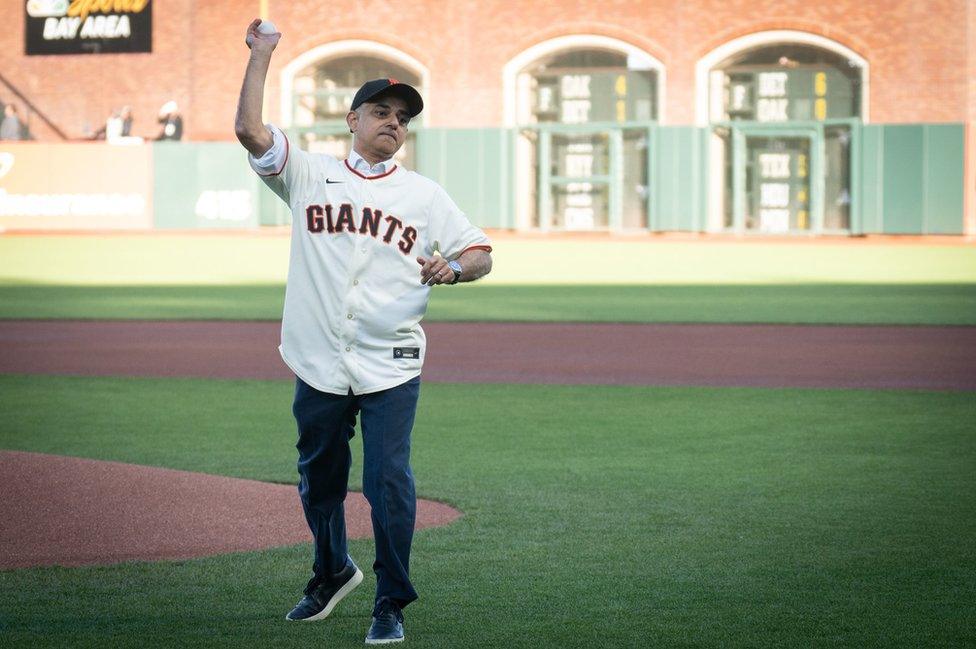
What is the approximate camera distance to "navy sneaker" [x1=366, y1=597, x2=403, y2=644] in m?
4.84

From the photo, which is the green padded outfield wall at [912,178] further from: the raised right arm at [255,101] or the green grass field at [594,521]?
the raised right arm at [255,101]

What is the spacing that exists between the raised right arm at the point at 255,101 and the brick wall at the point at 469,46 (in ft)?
115

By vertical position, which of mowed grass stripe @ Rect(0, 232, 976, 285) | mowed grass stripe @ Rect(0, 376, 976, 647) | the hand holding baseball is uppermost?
the hand holding baseball

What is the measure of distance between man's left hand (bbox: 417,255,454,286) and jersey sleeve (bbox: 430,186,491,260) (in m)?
0.17

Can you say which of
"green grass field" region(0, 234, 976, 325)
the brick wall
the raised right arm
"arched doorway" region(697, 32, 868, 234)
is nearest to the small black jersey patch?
the raised right arm

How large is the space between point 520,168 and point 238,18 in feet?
30.3

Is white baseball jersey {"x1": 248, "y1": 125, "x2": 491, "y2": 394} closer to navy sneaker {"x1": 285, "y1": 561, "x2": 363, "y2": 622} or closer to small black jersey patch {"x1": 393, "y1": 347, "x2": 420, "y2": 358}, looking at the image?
small black jersey patch {"x1": 393, "y1": 347, "x2": 420, "y2": 358}

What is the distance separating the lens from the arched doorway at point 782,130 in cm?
3891

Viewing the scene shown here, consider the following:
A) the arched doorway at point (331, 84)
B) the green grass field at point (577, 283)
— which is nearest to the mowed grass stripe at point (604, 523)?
the green grass field at point (577, 283)

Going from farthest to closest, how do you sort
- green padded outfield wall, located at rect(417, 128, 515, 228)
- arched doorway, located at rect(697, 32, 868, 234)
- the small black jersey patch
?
green padded outfield wall, located at rect(417, 128, 515, 228)
arched doorway, located at rect(697, 32, 868, 234)
the small black jersey patch

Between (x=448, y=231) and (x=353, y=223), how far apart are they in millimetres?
334

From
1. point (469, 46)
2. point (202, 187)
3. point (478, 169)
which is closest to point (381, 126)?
point (202, 187)

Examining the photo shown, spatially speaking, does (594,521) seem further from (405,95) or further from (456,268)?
(405,95)

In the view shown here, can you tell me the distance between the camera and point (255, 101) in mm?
4781
